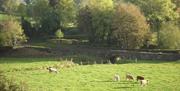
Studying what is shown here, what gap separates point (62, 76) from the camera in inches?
2112

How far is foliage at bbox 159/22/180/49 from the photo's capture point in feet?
267

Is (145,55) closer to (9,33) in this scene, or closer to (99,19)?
(99,19)

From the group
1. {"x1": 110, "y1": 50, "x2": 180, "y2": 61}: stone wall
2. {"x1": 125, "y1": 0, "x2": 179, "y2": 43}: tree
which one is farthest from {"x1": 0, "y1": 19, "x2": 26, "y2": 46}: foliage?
{"x1": 125, "y1": 0, "x2": 179, "y2": 43}: tree

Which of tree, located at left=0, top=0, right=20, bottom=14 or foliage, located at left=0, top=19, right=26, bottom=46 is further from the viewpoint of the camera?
tree, located at left=0, top=0, right=20, bottom=14

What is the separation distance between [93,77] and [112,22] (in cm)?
3928

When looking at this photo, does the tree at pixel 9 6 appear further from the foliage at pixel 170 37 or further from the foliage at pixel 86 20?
the foliage at pixel 170 37

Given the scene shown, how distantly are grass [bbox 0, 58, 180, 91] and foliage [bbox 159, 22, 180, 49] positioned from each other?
47.7ft

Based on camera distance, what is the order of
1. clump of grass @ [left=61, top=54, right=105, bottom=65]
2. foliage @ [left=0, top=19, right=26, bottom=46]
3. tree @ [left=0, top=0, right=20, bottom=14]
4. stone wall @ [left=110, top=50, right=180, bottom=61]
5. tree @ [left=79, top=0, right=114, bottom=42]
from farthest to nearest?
tree @ [left=0, top=0, right=20, bottom=14]
foliage @ [left=0, top=19, right=26, bottom=46]
tree @ [left=79, top=0, right=114, bottom=42]
clump of grass @ [left=61, top=54, right=105, bottom=65]
stone wall @ [left=110, top=50, right=180, bottom=61]

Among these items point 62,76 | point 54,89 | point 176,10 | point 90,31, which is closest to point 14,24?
point 90,31

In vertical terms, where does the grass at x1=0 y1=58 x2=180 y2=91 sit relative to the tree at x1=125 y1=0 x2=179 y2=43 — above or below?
below

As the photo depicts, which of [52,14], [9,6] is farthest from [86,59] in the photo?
[9,6]

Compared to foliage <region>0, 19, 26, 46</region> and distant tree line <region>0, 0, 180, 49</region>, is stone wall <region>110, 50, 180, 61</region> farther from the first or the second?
foliage <region>0, 19, 26, 46</region>

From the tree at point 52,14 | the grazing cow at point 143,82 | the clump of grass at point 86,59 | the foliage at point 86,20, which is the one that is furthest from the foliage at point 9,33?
the grazing cow at point 143,82

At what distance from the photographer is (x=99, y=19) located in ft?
310
